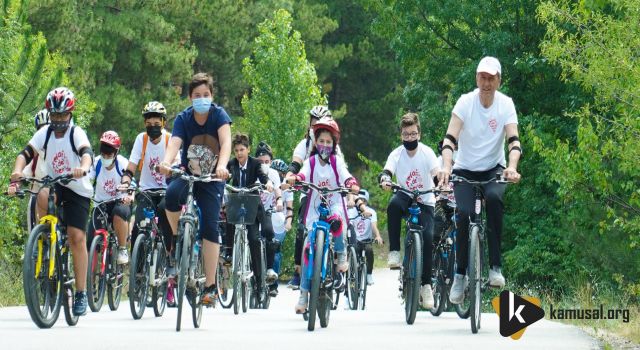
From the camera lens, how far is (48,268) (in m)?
12.4

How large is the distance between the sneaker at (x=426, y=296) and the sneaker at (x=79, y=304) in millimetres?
3122

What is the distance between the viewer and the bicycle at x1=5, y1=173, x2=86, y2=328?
12078 mm

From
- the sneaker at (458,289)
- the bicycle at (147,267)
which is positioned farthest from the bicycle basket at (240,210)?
the sneaker at (458,289)

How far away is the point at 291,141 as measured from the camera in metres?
36.9

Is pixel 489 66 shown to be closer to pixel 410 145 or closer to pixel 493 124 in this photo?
pixel 493 124

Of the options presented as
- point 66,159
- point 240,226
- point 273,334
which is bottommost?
point 273,334

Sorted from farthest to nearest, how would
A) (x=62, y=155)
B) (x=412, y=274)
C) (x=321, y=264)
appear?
(x=412, y=274) < (x=62, y=155) < (x=321, y=264)

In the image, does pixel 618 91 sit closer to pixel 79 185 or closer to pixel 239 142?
pixel 239 142

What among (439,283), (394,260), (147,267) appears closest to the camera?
(394,260)

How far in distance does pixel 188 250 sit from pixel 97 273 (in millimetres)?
3804

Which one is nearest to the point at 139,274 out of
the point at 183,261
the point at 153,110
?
the point at 153,110

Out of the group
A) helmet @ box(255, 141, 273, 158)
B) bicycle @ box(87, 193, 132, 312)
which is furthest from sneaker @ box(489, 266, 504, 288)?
helmet @ box(255, 141, 273, 158)

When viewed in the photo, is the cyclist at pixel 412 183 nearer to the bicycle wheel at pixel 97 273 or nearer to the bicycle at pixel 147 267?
the bicycle at pixel 147 267

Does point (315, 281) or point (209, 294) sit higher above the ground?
point (315, 281)
